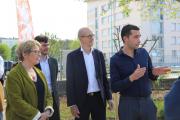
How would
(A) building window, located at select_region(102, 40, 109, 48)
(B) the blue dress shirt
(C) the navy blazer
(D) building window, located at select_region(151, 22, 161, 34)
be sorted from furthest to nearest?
(A) building window, located at select_region(102, 40, 109, 48)
(D) building window, located at select_region(151, 22, 161, 34)
(C) the navy blazer
(B) the blue dress shirt

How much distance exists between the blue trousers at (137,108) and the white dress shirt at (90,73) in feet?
2.38

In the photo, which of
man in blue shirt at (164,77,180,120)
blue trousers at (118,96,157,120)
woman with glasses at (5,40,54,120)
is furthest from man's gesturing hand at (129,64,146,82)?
man in blue shirt at (164,77,180,120)

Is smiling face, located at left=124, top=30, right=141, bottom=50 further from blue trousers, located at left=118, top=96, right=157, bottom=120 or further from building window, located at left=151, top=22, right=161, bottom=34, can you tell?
building window, located at left=151, top=22, right=161, bottom=34

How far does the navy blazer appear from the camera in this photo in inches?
245

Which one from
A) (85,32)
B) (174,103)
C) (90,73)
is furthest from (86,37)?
(174,103)

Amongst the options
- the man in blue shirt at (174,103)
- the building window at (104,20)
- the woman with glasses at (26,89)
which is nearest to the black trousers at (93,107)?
the woman with glasses at (26,89)

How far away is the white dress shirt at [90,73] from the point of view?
20.4ft

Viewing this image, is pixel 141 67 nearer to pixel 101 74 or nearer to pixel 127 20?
pixel 101 74

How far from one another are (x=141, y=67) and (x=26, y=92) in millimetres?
1478

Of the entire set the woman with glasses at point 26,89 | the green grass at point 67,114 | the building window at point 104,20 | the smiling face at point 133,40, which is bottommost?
the green grass at point 67,114

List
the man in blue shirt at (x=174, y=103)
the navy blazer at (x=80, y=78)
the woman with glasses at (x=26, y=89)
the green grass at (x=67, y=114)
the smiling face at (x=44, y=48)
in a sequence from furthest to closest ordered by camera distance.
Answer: the green grass at (x=67, y=114) → the smiling face at (x=44, y=48) → the navy blazer at (x=80, y=78) → the woman with glasses at (x=26, y=89) → the man in blue shirt at (x=174, y=103)

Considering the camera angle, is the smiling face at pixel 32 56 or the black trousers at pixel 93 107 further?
the black trousers at pixel 93 107

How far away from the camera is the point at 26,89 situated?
529cm

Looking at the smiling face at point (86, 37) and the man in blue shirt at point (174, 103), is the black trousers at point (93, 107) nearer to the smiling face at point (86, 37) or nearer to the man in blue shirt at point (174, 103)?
the smiling face at point (86, 37)
